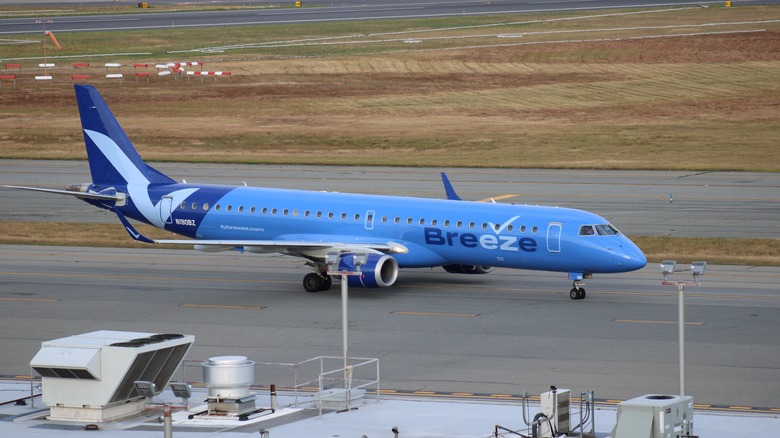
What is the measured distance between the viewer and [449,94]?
11731 centimetres

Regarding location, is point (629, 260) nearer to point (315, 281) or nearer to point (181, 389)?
point (315, 281)

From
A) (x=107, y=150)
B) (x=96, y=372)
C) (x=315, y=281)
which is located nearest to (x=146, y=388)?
(x=96, y=372)

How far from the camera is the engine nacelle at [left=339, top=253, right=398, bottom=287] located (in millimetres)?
48906

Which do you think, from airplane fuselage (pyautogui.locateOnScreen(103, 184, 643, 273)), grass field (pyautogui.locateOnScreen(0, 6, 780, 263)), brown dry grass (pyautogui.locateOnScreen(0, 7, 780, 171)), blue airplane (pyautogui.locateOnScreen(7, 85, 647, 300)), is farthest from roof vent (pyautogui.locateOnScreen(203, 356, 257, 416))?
brown dry grass (pyautogui.locateOnScreen(0, 7, 780, 171))

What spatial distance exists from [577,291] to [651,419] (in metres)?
21.3

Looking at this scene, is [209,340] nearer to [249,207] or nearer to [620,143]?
[249,207]

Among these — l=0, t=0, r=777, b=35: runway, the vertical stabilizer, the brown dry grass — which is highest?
l=0, t=0, r=777, b=35: runway

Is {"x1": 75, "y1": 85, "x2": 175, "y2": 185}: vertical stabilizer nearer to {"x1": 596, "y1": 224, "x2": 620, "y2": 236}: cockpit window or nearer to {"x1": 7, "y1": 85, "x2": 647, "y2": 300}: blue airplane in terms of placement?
{"x1": 7, "y1": 85, "x2": 647, "y2": 300}: blue airplane

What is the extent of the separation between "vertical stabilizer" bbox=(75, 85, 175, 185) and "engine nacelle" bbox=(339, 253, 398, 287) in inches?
451

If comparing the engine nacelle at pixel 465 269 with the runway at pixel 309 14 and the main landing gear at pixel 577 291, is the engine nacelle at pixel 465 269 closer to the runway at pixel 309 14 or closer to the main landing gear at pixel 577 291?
the main landing gear at pixel 577 291

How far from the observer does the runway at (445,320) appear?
124 ft

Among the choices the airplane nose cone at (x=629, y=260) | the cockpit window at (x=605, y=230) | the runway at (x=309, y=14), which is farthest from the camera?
the runway at (x=309, y=14)

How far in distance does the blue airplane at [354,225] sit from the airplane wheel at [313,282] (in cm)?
4

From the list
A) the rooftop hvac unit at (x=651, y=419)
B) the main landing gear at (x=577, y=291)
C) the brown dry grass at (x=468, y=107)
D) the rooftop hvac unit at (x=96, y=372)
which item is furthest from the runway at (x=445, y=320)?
the brown dry grass at (x=468, y=107)
